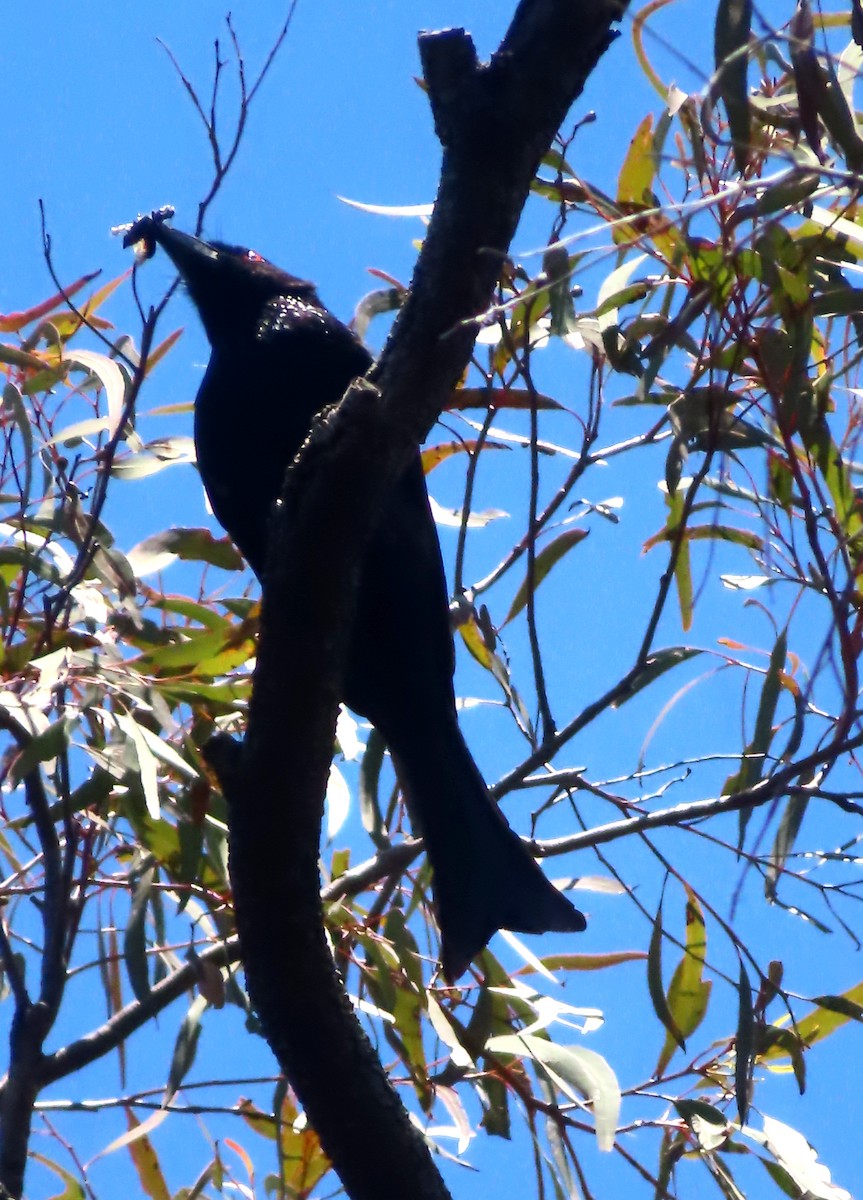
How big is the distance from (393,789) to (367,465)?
0.89 metres

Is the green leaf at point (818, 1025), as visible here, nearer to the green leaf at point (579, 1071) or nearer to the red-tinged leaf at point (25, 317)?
the green leaf at point (579, 1071)

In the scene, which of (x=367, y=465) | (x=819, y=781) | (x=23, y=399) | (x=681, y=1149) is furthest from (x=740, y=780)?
(x=23, y=399)

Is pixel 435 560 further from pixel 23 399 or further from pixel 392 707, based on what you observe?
pixel 23 399

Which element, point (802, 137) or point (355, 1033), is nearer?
point (355, 1033)

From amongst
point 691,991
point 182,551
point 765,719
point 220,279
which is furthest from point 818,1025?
point 220,279

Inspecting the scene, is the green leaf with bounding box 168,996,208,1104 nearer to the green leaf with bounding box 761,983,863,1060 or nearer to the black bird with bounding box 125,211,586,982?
the black bird with bounding box 125,211,586,982

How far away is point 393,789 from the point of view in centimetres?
203

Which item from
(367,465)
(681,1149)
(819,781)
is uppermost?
(367,465)

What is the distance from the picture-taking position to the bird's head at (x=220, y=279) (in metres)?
2.35

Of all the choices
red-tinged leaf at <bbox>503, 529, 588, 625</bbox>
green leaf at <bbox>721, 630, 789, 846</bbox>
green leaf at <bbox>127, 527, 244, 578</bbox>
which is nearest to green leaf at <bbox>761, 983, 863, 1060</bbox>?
green leaf at <bbox>721, 630, 789, 846</bbox>

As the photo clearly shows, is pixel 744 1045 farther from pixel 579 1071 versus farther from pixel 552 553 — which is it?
pixel 552 553

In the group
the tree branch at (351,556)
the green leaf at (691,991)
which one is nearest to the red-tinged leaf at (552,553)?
the green leaf at (691,991)

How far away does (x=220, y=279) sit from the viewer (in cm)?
240

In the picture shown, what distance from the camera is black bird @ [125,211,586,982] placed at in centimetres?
169
